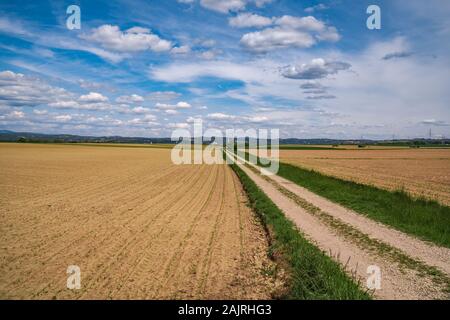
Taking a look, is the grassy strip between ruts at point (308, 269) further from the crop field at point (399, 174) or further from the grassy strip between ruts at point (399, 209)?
the crop field at point (399, 174)

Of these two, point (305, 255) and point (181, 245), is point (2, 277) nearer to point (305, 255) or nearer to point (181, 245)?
point (181, 245)

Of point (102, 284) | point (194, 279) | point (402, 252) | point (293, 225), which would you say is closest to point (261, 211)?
point (293, 225)

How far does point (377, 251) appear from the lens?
1041 cm

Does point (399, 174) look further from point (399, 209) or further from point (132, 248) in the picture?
point (132, 248)

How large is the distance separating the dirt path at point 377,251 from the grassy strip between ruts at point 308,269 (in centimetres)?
46

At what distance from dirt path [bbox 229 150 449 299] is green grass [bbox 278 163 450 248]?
73 cm

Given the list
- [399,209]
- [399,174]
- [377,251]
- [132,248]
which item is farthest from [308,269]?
[399,174]

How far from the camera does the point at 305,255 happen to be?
31.0 feet

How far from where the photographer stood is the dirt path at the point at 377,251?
772 centimetres

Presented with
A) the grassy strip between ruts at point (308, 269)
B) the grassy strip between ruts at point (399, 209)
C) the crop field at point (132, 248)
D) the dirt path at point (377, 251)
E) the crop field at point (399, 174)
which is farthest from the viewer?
the crop field at point (399, 174)

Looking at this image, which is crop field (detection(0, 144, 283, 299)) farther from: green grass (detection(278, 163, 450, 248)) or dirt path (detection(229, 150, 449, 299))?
green grass (detection(278, 163, 450, 248))

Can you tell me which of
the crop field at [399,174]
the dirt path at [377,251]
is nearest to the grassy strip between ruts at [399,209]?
the dirt path at [377,251]

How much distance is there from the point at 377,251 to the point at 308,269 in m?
3.06
